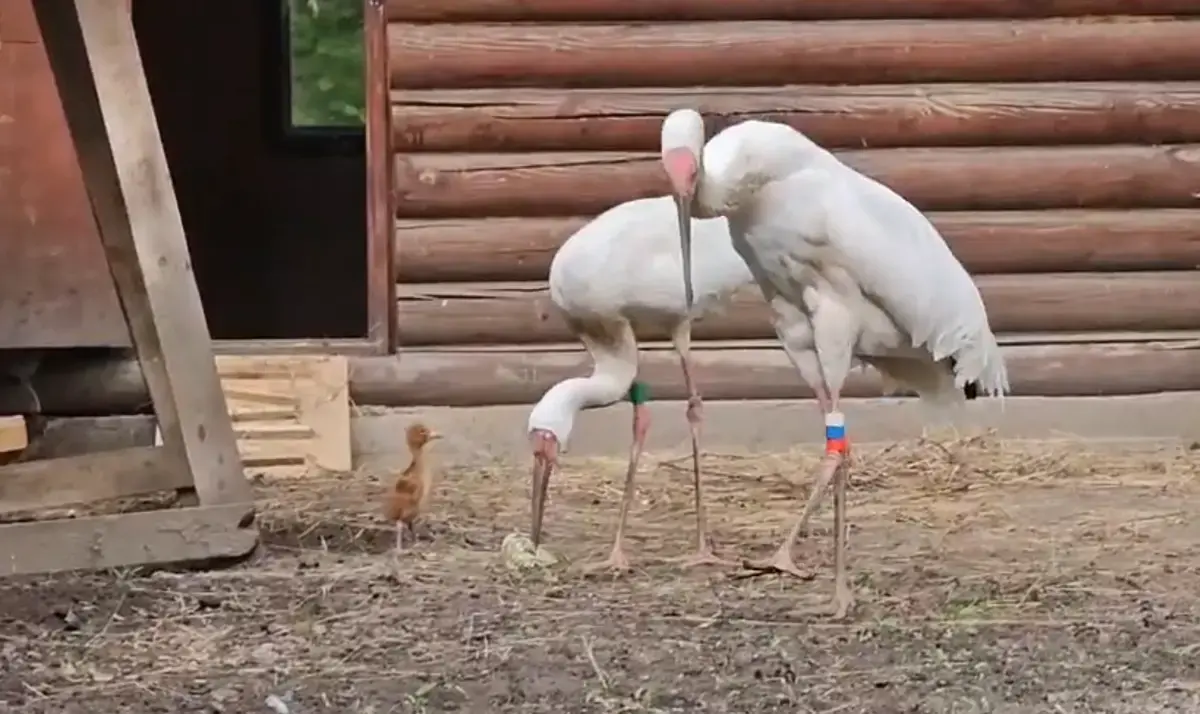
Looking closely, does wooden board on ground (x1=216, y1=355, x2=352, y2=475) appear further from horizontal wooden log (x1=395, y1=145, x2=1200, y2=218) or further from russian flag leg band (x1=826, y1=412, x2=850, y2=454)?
russian flag leg band (x1=826, y1=412, x2=850, y2=454)

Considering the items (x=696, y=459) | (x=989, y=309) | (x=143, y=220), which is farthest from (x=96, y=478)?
(x=989, y=309)

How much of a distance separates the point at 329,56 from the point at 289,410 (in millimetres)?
3351

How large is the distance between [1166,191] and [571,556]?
2.91m

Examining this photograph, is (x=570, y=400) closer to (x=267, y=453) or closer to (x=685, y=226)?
(x=685, y=226)

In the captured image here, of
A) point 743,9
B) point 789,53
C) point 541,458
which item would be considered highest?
point 743,9

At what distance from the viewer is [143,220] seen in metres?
3.64

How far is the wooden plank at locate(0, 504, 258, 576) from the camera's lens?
3.52 m

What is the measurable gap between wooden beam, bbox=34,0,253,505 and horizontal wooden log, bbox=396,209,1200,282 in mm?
1544

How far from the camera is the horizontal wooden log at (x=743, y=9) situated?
5227 millimetres

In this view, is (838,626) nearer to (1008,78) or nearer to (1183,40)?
(1008,78)

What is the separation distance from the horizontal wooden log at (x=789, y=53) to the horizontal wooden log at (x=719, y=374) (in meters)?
0.98

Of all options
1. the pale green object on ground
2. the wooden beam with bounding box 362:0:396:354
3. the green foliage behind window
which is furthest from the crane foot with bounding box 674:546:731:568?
the green foliage behind window

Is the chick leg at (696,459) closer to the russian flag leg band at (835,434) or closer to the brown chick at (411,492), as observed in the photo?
the russian flag leg band at (835,434)

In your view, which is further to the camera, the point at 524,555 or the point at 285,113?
the point at 285,113
